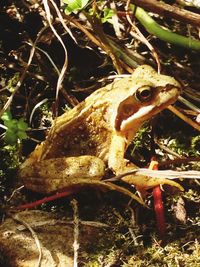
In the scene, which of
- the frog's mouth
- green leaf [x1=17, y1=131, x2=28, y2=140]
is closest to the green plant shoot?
green leaf [x1=17, y1=131, x2=28, y2=140]

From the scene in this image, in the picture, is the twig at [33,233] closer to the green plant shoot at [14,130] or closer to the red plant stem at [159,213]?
the green plant shoot at [14,130]

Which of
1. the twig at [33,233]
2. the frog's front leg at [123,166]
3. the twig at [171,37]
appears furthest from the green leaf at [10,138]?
the twig at [171,37]

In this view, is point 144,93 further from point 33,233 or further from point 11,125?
point 33,233

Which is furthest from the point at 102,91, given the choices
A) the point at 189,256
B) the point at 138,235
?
the point at 189,256

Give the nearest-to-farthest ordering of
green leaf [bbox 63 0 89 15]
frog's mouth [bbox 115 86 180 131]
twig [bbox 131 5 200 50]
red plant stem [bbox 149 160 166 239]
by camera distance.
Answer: red plant stem [bbox 149 160 166 239], frog's mouth [bbox 115 86 180 131], green leaf [bbox 63 0 89 15], twig [bbox 131 5 200 50]

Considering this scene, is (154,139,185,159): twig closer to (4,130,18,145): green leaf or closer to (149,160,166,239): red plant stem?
(149,160,166,239): red plant stem
